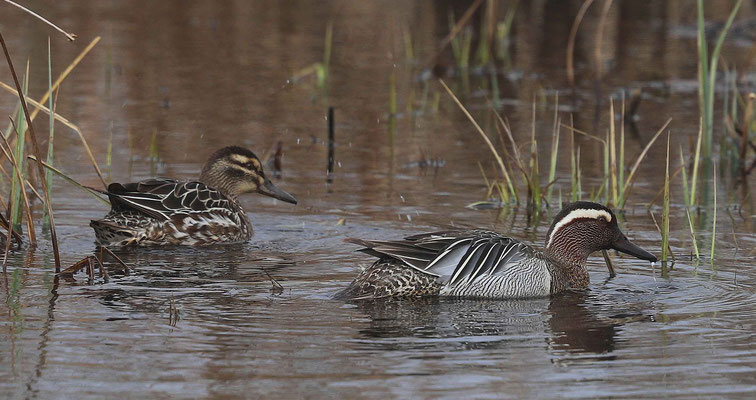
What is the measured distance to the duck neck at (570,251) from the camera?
8.25 m

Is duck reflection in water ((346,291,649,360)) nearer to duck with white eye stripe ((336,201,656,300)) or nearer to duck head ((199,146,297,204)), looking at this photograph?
duck with white eye stripe ((336,201,656,300))

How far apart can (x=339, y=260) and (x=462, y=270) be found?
50.2 inches

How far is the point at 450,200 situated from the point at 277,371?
507cm

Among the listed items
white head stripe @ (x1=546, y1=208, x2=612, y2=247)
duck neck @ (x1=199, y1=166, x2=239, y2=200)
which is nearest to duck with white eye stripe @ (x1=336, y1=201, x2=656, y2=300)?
white head stripe @ (x1=546, y1=208, x2=612, y2=247)

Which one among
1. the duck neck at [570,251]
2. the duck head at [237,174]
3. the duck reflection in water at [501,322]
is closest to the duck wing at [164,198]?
the duck head at [237,174]

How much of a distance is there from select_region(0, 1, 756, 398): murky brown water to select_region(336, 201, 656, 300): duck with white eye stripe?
0.13 m

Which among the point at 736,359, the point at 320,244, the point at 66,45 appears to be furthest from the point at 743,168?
the point at 66,45

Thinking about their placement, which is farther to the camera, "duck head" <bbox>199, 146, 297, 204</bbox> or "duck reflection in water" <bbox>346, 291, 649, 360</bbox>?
"duck head" <bbox>199, 146, 297, 204</bbox>

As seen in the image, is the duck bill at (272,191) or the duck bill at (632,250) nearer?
the duck bill at (632,250)

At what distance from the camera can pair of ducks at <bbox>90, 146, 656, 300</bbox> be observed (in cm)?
771

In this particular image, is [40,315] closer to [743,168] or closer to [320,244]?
[320,244]

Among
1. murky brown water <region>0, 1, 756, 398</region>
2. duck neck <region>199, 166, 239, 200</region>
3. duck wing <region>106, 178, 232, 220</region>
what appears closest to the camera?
murky brown water <region>0, 1, 756, 398</region>

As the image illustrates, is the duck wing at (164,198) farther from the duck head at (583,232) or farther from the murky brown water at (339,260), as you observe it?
the duck head at (583,232)

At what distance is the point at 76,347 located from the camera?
6.29 meters
